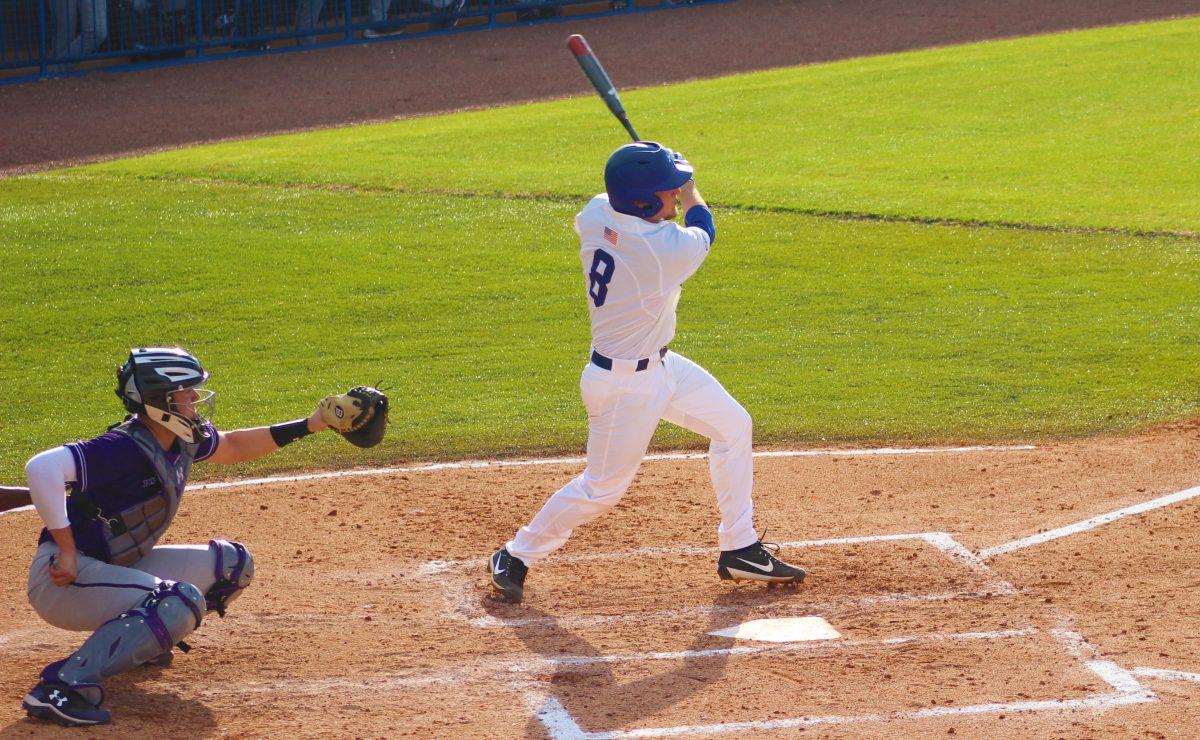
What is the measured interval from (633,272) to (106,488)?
2191mm

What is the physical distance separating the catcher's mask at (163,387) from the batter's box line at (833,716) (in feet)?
5.34

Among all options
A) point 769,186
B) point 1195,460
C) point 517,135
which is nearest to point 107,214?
point 517,135

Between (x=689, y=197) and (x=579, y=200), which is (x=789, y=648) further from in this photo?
(x=579, y=200)

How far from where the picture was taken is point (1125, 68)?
19.2 m

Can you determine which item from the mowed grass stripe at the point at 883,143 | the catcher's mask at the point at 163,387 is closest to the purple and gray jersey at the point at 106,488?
the catcher's mask at the point at 163,387

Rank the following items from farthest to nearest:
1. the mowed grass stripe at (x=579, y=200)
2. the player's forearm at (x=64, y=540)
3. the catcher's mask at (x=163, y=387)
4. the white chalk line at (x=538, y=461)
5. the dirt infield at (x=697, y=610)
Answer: the mowed grass stripe at (x=579, y=200), the white chalk line at (x=538, y=461), the catcher's mask at (x=163, y=387), the dirt infield at (x=697, y=610), the player's forearm at (x=64, y=540)

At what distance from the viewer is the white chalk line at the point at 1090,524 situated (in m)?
6.29

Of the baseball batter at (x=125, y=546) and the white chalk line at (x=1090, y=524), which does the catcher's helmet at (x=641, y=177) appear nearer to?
the baseball batter at (x=125, y=546)

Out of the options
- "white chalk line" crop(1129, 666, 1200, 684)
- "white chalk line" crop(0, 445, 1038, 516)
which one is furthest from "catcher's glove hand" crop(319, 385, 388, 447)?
"white chalk line" crop(1129, 666, 1200, 684)

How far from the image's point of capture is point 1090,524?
653cm

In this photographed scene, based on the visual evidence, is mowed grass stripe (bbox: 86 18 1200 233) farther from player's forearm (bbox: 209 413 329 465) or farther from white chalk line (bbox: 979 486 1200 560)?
player's forearm (bbox: 209 413 329 465)

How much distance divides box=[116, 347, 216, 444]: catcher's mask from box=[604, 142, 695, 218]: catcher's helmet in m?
1.80

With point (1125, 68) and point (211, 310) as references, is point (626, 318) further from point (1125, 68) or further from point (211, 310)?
point (1125, 68)

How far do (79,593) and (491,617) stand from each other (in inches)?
65.8
